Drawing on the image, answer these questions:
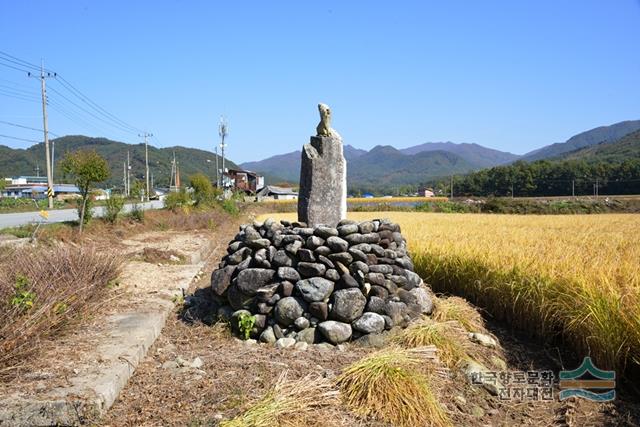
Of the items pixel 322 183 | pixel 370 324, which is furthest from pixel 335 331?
pixel 322 183

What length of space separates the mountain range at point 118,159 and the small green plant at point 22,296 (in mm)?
96164

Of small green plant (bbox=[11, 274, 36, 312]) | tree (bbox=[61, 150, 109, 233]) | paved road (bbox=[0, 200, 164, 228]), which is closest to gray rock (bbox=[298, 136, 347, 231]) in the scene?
small green plant (bbox=[11, 274, 36, 312])

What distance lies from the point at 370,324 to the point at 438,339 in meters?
0.83

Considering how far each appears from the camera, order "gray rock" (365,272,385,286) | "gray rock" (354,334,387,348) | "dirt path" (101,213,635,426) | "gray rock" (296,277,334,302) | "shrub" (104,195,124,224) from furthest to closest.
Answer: "shrub" (104,195,124,224) < "gray rock" (365,272,385,286) < "gray rock" (296,277,334,302) < "gray rock" (354,334,387,348) < "dirt path" (101,213,635,426)

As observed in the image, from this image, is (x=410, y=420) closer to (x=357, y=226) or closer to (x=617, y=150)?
(x=357, y=226)

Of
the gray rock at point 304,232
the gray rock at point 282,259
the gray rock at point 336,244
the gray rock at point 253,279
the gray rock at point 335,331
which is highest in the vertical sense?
the gray rock at point 304,232

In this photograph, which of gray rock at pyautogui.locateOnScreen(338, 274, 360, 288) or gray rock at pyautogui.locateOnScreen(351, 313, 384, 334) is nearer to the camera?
gray rock at pyautogui.locateOnScreen(351, 313, 384, 334)

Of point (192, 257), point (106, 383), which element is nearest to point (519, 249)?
point (106, 383)

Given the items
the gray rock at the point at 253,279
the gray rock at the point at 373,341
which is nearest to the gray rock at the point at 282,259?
the gray rock at the point at 253,279

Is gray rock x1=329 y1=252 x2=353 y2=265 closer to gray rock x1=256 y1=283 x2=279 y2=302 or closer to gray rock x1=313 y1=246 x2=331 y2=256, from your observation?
gray rock x1=313 y1=246 x2=331 y2=256

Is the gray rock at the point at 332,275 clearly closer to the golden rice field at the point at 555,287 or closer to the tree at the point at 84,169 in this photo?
the golden rice field at the point at 555,287

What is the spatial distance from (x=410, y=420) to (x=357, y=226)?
296 centimetres

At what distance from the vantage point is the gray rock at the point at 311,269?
5.71 metres

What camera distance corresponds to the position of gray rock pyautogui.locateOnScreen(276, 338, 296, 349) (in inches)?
210
